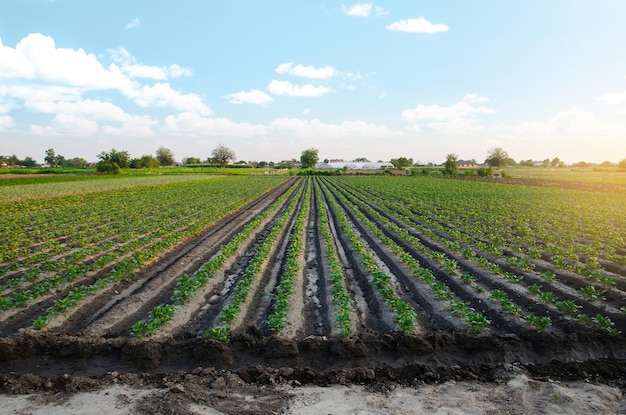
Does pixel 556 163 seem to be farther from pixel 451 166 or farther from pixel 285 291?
pixel 285 291

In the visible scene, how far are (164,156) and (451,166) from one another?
4922 inches

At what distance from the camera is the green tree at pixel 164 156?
164m

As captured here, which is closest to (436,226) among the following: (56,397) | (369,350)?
(369,350)

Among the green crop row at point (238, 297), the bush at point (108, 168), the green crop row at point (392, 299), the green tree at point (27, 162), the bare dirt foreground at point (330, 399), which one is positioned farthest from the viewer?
the green tree at point (27, 162)

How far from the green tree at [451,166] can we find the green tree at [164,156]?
122243 millimetres

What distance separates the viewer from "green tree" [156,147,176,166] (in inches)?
6462

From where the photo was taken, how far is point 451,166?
308ft

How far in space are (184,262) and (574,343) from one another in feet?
33.9

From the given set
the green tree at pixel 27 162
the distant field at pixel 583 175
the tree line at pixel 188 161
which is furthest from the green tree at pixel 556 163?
the green tree at pixel 27 162

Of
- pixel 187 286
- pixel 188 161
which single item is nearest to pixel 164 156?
pixel 188 161

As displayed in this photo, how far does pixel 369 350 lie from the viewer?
20.7 feet

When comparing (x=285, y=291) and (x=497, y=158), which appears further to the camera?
(x=497, y=158)

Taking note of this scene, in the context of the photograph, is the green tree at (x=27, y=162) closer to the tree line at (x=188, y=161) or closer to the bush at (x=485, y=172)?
the tree line at (x=188, y=161)

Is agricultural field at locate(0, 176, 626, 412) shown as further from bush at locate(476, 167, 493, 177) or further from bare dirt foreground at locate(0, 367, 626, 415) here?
bush at locate(476, 167, 493, 177)
